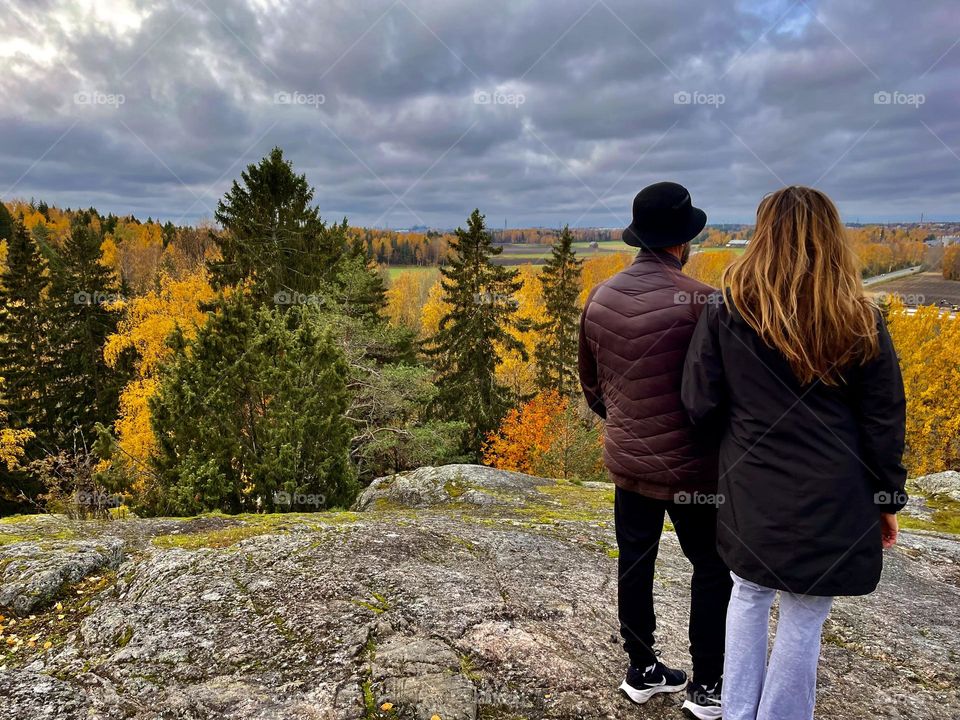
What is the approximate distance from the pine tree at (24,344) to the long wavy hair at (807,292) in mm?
32548

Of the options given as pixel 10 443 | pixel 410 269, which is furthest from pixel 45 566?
pixel 410 269

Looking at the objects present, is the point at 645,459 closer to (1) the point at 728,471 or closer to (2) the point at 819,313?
(1) the point at 728,471

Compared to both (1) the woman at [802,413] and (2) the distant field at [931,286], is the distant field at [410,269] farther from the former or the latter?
(1) the woman at [802,413]

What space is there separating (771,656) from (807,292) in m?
1.63

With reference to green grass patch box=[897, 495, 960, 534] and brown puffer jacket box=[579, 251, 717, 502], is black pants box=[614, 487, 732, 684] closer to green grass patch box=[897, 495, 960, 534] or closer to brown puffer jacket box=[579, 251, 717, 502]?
Result: brown puffer jacket box=[579, 251, 717, 502]

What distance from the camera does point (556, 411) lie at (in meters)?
28.1

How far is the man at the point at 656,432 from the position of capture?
272 cm

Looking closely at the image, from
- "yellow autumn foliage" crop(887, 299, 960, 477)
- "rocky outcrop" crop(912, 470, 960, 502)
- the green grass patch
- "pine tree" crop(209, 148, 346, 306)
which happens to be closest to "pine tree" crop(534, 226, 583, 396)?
"pine tree" crop(209, 148, 346, 306)

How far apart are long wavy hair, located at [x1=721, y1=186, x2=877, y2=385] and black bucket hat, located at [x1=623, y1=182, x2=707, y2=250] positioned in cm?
50

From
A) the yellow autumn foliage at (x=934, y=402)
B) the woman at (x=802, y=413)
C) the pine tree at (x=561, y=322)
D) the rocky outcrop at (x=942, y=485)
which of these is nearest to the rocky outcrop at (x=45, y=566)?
the woman at (x=802, y=413)

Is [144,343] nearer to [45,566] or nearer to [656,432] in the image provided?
[45,566]

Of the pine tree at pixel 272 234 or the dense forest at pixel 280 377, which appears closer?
the dense forest at pixel 280 377

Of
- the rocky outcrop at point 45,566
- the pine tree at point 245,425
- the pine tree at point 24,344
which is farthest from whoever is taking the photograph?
the pine tree at point 24,344

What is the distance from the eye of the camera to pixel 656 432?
2781 millimetres
